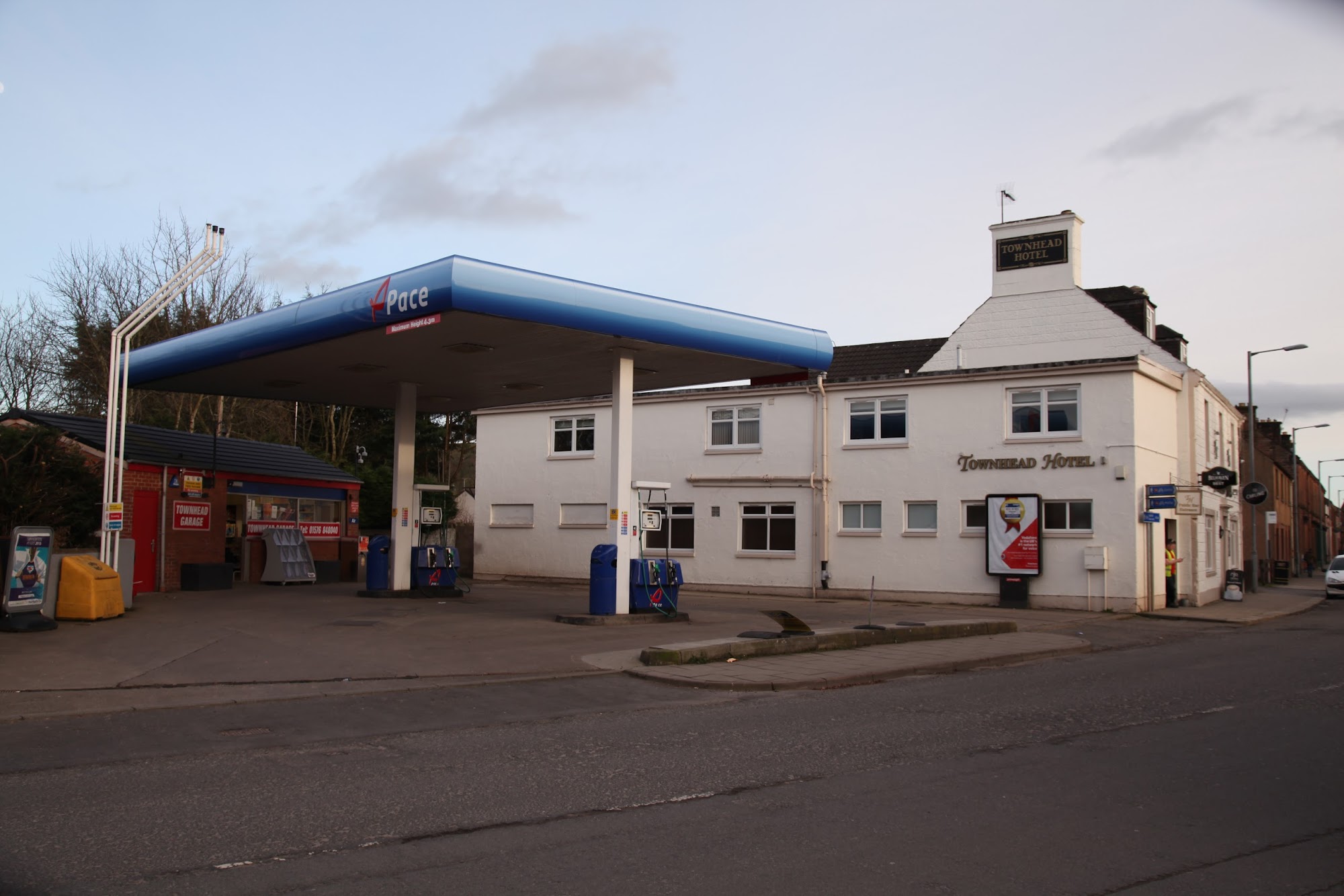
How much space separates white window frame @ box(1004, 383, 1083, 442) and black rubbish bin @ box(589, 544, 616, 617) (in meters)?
12.8

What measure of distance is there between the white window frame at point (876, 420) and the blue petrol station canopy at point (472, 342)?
769 centimetres

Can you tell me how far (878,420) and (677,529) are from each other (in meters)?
6.89

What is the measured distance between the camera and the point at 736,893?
200 inches

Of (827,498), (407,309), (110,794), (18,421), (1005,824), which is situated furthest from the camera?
(827,498)

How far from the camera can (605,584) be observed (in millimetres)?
18609

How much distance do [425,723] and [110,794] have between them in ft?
10.7

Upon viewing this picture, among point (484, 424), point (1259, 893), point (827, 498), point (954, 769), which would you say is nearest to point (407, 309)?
point (954, 769)

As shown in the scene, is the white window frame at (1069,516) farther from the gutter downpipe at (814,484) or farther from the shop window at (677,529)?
the shop window at (677,529)

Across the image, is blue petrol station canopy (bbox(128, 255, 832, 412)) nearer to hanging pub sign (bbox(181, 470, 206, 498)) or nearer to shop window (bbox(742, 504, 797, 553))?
hanging pub sign (bbox(181, 470, 206, 498))

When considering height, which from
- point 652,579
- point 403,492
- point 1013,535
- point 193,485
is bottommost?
point 652,579

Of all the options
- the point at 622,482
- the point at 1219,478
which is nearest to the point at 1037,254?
the point at 1219,478

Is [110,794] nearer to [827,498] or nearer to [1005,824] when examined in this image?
[1005,824]

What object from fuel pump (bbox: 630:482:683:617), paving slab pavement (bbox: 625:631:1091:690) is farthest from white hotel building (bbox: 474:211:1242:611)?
paving slab pavement (bbox: 625:631:1091:690)

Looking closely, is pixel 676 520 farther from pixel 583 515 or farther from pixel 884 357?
pixel 884 357
